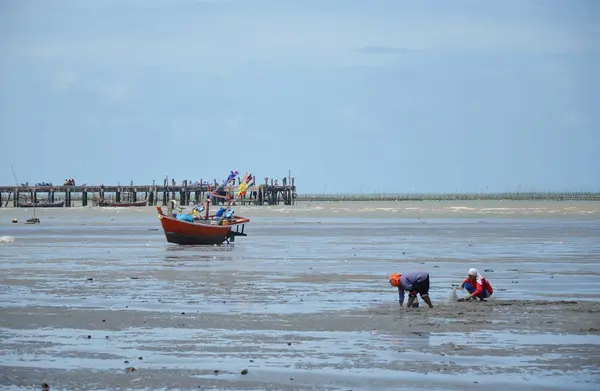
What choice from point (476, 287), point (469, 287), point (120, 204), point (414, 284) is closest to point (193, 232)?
point (469, 287)

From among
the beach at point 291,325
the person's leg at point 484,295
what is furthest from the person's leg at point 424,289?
the person's leg at point 484,295

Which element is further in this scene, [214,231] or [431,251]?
[214,231]

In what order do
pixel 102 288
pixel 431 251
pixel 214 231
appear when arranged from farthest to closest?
1. pixel 214 231
2. pixel 431 251
3. pixel 102 288

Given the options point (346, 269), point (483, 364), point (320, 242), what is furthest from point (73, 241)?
point (483, 364)

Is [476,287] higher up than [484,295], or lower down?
higher up

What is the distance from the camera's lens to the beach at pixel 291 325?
14430mm

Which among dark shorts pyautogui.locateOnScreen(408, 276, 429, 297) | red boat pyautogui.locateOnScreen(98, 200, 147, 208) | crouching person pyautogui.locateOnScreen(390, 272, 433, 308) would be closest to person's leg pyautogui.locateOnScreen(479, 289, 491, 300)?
crouching person pyautogui.locateOnScreen(390, 272, 433, 308)

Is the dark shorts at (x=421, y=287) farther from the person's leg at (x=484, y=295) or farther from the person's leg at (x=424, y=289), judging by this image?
the person's leg at (x=484, y=295)

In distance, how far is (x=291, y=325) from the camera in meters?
19.1

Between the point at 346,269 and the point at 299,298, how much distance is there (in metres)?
8.52

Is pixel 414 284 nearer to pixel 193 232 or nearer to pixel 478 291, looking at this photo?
pixel 478 291

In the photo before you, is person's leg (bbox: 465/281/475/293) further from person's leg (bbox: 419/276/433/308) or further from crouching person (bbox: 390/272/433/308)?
person's leg (bbox: 419/276/433/308)

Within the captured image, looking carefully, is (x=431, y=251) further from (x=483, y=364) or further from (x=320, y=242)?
(x=483, y=364)

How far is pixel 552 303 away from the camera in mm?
22141
